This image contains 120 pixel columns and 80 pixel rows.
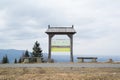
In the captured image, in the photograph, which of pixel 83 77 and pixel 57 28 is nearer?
pixel 83 77

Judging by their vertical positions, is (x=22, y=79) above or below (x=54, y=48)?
below

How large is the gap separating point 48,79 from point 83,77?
5.65 feet

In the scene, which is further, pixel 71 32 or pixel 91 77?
pixel 71 32

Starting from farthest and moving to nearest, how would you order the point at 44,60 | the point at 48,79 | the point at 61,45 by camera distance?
the point at 44,60 → the point at 61,45 → the point at 48,79

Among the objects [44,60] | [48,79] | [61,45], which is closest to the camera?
[48,79]

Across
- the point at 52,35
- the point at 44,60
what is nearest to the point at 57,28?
the point at 52,35

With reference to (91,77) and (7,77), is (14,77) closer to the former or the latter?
(7,77)

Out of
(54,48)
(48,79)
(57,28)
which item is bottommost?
(48,79)

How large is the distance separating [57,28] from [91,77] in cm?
1507

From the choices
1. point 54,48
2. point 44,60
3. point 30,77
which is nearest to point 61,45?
point 54,48

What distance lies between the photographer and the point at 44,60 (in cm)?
2828

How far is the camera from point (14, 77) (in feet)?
43.8

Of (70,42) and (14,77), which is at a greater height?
(70,42)

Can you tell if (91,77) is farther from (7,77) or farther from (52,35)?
(52,35)
